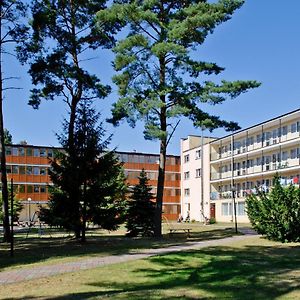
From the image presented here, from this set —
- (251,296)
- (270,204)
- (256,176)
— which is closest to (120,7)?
(270,204)

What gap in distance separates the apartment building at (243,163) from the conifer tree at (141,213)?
17.8 meters

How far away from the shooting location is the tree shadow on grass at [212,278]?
7410 mm

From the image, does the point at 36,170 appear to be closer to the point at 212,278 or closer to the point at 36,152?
the point at 36,152

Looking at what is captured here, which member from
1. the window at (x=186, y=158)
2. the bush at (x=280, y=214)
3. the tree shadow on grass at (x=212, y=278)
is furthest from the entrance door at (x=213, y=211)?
the tree shadow on grass at (x=212, y=278)

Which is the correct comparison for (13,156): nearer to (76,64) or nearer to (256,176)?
(256,176)

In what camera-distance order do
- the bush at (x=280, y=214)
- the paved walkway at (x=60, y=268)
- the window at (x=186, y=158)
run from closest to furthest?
the paved walkway at (x=60, y=268), the bush at (x=280, y=214), the window at (x=186, y=158)

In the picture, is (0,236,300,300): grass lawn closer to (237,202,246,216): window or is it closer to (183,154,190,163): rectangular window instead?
(237,202,246,216): window

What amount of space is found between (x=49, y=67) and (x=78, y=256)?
444 inches

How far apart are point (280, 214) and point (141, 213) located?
30.5 ft

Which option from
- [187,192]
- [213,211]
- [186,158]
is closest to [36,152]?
[186,158]

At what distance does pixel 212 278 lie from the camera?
9.34 metres

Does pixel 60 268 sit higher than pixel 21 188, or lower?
lower

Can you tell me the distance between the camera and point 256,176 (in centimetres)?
5219

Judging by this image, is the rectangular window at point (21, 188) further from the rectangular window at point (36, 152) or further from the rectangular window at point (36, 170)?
the rectangular window at point (36, 152)
